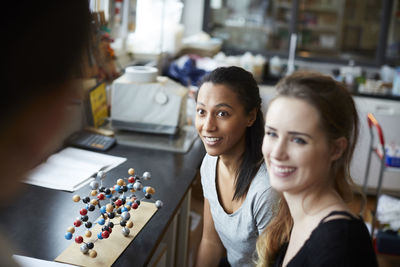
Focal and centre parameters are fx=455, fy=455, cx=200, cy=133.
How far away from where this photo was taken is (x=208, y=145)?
142 centimetres

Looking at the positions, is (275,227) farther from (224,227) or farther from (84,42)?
(84,42)

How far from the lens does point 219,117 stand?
1.40 metres

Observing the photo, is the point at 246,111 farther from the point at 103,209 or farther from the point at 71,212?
the point at 71,212

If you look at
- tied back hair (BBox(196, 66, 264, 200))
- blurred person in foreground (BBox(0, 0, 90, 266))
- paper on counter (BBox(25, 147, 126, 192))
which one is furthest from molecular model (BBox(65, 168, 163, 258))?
blurred person in foreground (BBox(0, 0, 90, 266))

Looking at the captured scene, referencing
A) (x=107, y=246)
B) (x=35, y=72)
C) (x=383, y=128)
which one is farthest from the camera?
(x=383, y=128)

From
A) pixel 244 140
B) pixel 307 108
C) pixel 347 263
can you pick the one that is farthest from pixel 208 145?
pixel 347 263

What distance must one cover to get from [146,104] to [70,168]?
1.92 feet

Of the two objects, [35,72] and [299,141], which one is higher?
[35,72]

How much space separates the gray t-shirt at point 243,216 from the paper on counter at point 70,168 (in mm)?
547

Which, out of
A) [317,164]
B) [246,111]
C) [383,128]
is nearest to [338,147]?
[317,164]

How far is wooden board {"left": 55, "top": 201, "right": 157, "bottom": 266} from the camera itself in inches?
50.8

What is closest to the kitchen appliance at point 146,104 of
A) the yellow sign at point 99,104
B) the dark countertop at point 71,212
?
the yellow sign at point 99,104

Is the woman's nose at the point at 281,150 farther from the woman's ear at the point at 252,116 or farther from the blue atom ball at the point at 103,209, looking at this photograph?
the blue atom ball at the point at 103,209

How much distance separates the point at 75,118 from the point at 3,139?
189 centimetres
